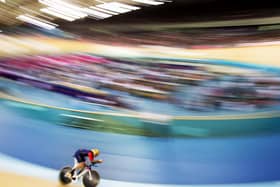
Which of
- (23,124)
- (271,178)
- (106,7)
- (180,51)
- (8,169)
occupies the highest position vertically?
(106,7)

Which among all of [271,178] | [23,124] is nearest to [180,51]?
[271,178]

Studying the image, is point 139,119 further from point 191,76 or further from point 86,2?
point 86,2

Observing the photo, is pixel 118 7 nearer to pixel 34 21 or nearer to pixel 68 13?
pixel 68 13

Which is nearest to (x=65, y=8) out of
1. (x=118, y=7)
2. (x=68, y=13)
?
(x=68, y=13)

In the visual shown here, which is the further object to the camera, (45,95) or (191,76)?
(45,95)

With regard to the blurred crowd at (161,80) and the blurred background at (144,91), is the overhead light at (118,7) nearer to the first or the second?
the blurred background at (144,91)

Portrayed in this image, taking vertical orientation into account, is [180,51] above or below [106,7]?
→ below

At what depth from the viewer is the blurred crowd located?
119 cm

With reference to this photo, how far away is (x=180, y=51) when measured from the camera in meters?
1.25

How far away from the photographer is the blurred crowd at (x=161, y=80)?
119 centimetres

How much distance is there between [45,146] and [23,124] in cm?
11

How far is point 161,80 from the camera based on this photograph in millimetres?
1246

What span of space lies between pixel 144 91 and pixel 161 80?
0.20 feet

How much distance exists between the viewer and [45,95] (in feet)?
4.41
